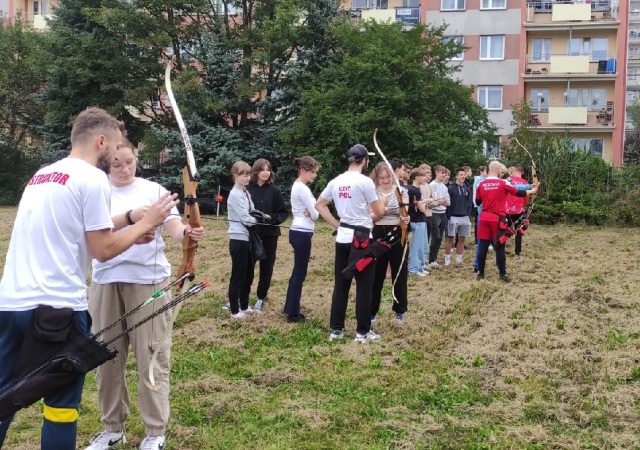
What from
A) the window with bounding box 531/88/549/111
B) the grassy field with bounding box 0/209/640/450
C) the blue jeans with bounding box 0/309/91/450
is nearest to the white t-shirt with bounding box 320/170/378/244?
the grassy field with bounding box 0/209/640/450

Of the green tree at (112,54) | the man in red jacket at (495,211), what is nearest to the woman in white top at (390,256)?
the man in red jacket at (495,211)

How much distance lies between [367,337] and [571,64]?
30.6m

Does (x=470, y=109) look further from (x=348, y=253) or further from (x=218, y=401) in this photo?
(x=218, y=401)

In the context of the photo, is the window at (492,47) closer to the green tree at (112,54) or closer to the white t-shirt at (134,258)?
the green tree at (112,54)

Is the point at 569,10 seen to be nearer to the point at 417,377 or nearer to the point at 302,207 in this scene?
the point at 302,207

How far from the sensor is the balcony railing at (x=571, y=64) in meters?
33.0

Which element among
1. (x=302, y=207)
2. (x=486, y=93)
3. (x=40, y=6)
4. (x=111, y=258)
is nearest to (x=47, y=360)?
(x=111, y=258)

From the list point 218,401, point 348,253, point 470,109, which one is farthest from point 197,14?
point 218,401

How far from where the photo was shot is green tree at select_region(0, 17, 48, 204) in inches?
1169

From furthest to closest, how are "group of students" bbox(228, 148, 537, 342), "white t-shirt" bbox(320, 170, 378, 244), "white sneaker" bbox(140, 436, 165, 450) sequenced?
"group of students" bbox(228, 148, 537, 342) < "white t-shirt" bbox(320, 170, 378, 244) < "white sneaker" bbox(140, 436, 165, 450)

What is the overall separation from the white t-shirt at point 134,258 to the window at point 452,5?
32872 millimetres

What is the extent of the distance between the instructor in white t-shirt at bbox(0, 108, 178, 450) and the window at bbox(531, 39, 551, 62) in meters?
34.3

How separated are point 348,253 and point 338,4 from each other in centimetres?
2089

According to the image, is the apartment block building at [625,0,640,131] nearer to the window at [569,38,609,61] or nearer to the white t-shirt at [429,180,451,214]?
the window at [569,38,609,61]
